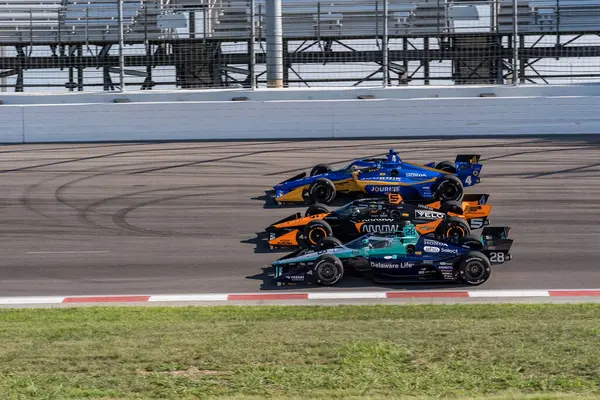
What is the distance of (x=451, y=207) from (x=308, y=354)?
6276mm

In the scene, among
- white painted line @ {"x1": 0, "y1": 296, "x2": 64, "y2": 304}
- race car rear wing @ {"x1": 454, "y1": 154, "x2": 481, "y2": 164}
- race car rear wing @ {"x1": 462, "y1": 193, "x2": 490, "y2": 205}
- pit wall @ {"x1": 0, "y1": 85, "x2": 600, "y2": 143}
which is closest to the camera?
white painted line @ {"x1": 0, "y1": 296, "x2": 64, "y2": 304}

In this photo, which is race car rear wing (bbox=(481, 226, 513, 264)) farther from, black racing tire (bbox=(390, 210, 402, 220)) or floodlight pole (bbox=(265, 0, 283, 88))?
floodlight pole (bbox=(265, 0, 283, 88))

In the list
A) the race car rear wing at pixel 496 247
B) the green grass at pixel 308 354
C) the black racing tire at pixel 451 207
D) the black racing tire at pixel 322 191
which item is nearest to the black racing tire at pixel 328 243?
the green grass at pixel 308 354

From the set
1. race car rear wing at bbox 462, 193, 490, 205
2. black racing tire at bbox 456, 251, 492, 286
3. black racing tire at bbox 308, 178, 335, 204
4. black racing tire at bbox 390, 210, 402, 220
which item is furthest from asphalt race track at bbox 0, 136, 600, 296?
black racing tire at bbox 390, 210, 402, 220

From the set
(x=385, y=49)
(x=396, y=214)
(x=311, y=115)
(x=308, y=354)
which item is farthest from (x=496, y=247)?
(x=385, y=49)

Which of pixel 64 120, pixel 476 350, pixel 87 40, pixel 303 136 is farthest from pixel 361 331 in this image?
pixel 87 40

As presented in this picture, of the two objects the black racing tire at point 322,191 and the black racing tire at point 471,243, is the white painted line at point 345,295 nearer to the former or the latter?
the black racing tire at point 471,243

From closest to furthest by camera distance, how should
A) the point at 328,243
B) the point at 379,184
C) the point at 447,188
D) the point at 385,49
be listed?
the point at 328,243, the point at 447,188, the point at 379,184, the point at 385,49

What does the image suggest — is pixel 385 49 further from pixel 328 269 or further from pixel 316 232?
pixel 328 269

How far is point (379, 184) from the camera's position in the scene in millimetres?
15875

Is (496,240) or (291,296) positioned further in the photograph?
(496,240)

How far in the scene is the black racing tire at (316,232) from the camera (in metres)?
12.9

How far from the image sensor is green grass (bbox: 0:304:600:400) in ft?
23.3

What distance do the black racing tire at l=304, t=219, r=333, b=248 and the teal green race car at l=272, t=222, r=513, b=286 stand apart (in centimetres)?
79
